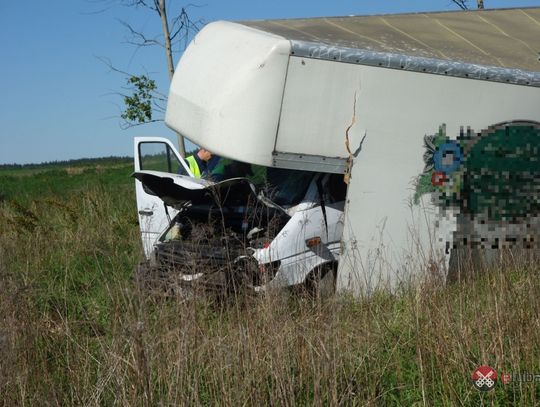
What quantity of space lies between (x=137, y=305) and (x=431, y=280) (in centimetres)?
218

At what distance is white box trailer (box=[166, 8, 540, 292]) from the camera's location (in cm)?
719

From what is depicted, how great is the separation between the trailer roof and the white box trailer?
3cm

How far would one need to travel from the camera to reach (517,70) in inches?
317

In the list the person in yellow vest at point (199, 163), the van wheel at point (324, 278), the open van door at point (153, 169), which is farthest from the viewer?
the person in yellow vest at point (199, 163)

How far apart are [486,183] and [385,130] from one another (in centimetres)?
110

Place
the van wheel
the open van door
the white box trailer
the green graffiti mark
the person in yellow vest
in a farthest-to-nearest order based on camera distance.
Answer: the person in yellow vest < the open van door < the green graffiti mark < the van wheel < the white box trailer

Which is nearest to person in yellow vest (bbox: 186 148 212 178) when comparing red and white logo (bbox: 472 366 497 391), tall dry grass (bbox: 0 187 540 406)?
tall dry grass (bbox: 0 187 540 406)

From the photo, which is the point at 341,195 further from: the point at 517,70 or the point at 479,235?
the point at 517,70

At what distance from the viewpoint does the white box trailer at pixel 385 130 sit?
719cm

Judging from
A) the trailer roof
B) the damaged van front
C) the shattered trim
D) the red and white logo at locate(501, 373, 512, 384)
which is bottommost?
the red and white logo at locate(501, 373, 512, 384)

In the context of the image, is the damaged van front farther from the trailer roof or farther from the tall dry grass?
the trailer roof

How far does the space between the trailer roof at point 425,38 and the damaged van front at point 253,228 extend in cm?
135

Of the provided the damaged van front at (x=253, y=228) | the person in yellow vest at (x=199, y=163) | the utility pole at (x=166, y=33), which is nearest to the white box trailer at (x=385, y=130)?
the damaged van front at (x=253, y=228)

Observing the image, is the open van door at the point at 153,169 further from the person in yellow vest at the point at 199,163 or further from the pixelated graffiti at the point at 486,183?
the pixelated graffiti at the point at 486,183
